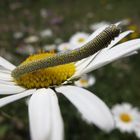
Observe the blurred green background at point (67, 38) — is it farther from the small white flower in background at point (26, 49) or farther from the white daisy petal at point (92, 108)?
the white daisy petal at point (92, 108)

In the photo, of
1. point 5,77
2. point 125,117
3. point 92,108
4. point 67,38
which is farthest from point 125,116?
point 67,38

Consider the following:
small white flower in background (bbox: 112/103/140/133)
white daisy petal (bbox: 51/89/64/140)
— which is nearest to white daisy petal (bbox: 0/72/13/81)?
white daisy petal (bbox: 51/89/64/140)

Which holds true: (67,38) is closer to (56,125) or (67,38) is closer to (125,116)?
(125,116)

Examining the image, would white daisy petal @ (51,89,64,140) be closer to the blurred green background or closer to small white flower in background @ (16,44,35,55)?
the blurred green background

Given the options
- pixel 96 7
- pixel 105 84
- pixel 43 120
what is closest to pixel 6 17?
pixel 96 7

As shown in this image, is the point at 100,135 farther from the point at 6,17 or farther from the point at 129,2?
the point at 129,2

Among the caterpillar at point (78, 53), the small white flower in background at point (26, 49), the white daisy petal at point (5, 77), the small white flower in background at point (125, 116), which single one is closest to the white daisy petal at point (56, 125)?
the caterpillar at point (78, 53)
